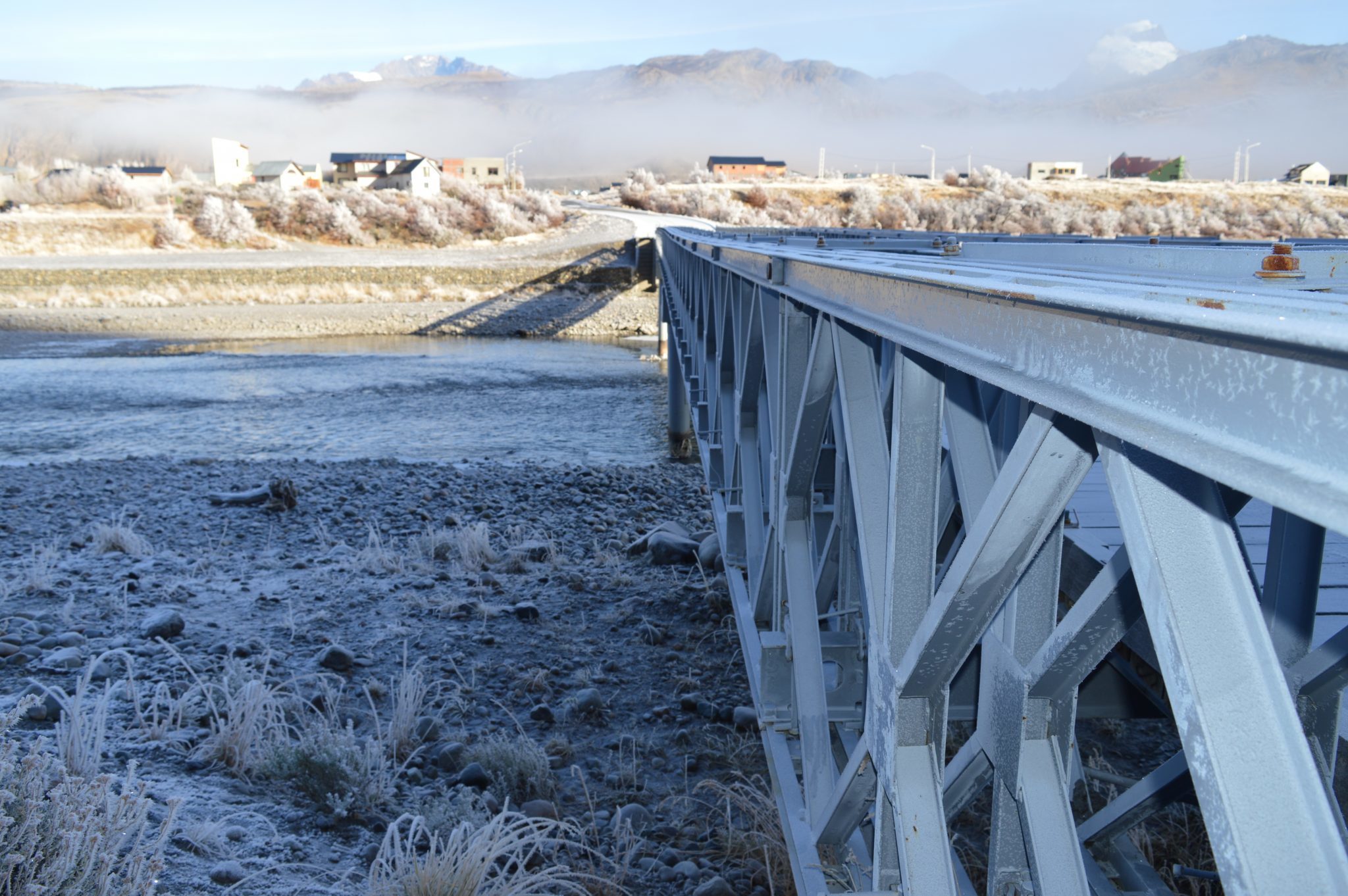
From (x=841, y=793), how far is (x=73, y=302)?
35.5 m

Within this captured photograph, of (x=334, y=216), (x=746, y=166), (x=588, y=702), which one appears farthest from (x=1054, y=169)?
(x=588, y=702)

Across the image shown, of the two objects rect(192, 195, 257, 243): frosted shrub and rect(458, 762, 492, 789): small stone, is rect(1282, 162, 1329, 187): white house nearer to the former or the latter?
rect(192, 195, 257, 243): frosted shrub

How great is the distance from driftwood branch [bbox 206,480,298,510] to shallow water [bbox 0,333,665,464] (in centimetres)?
376

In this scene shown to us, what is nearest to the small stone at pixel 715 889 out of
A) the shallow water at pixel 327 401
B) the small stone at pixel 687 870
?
the small stone at pixel 687 870

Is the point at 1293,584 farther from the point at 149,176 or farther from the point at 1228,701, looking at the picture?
the point at 149,176

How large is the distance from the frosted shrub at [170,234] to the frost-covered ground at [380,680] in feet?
111

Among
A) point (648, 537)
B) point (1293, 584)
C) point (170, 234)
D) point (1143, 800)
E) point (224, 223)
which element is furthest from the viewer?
point (224, 223)

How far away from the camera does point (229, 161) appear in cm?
8062

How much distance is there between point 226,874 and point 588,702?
2522 millimetres

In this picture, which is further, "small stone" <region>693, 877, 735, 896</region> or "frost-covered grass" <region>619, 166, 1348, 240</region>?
"frost-covered grass" <region>619, 166, 1348, 240</region>

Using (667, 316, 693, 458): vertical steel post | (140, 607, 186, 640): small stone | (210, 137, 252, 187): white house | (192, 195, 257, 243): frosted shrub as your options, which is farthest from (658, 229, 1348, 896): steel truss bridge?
(210, 137, 252, 187): white house

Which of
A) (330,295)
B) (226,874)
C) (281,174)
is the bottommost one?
(226,874)

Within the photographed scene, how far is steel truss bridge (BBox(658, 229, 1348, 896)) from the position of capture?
0.90m

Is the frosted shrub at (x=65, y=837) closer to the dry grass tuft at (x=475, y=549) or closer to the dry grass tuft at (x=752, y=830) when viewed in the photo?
the dry grass tuft at (x=752, y=830)
